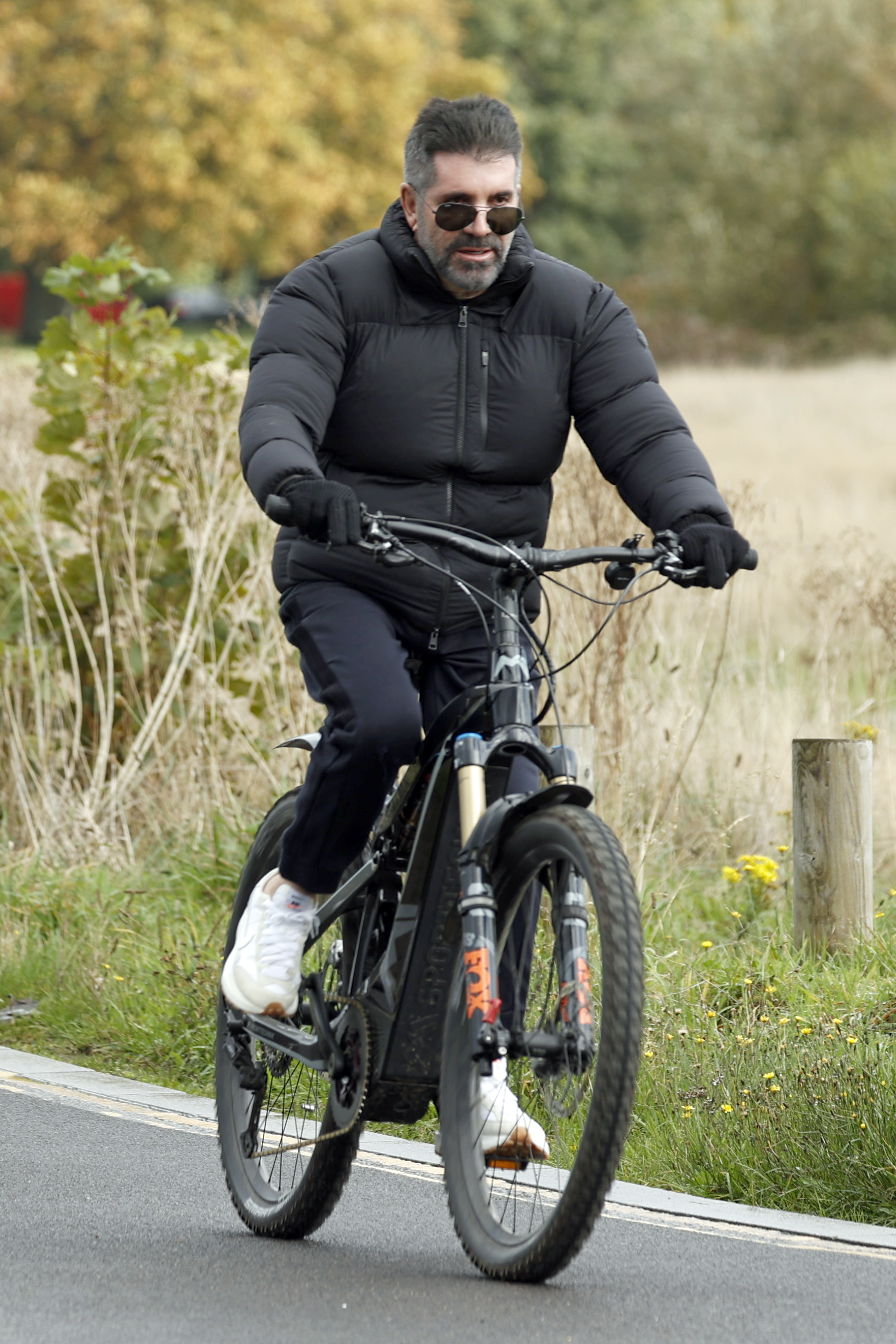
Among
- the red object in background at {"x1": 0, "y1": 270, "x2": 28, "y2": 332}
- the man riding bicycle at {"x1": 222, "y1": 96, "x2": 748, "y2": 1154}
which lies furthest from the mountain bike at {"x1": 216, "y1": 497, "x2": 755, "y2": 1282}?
the red object in background at {"x1": 0, "y1": 270, "x2": 28, "y2": 332}

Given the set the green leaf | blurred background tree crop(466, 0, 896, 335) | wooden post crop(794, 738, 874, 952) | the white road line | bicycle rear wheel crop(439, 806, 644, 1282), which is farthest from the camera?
blurred background tree crop(466, 0, 896, 335)

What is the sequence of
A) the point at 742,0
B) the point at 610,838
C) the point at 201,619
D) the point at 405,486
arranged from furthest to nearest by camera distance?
1. the point at 742,0
2. the point at 201,619
3. the point at 405,486
4. the point at 610,838

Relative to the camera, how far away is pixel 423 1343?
3799 millimetres

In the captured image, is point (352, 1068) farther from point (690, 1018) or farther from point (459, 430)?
point (690, 1018)

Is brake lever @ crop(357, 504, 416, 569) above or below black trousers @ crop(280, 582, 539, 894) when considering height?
above

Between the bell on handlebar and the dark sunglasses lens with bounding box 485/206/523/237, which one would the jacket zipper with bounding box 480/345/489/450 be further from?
the bell on handlebar

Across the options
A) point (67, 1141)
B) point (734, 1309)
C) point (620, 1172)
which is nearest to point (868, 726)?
point (620, 1172)

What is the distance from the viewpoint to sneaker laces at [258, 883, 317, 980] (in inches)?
177

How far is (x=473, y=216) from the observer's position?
427 centimetres

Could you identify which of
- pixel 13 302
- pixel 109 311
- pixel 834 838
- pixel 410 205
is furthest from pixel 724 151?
pixel 410 205

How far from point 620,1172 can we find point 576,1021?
5.76 ft

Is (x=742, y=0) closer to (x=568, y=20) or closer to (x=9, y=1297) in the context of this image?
(x=568, y=20)

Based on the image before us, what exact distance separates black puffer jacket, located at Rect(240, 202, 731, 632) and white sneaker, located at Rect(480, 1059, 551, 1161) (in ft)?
3.12

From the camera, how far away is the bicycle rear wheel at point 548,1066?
361 cm
